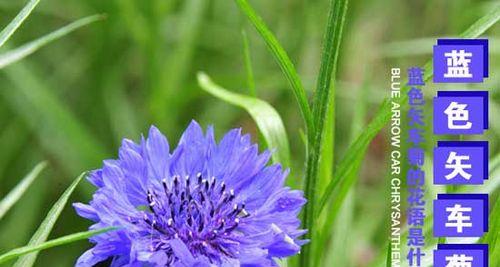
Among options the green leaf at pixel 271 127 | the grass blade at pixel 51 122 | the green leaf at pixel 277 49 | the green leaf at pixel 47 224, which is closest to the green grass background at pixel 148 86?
the grass blade at pixel 51 122

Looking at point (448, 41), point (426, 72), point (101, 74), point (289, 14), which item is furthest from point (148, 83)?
point (426, 72)

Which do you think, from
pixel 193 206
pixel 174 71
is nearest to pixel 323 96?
pixel 193 206

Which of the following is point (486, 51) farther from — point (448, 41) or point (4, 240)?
point (4, 240)

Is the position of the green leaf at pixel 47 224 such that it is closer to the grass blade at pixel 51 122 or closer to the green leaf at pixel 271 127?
the green leaf at pixel 271 127

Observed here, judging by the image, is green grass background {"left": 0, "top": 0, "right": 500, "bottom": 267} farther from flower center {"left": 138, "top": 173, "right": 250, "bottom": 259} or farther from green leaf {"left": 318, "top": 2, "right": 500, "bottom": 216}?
flower center {"left": 138, "top": 173, "right": 250, "bottom": 259}

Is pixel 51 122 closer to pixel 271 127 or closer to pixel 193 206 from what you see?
pixel 271 127

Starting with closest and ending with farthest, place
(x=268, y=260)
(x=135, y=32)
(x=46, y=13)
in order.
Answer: (x=268, y=260) < (x=135, y=32) < (x=46, y=13)
